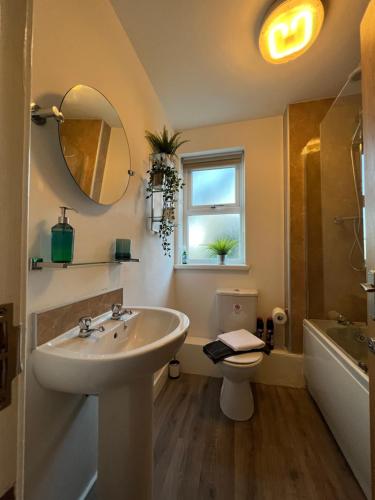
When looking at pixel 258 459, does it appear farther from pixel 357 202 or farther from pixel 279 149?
pixel 279 149

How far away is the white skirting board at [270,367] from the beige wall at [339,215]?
52 centimetres

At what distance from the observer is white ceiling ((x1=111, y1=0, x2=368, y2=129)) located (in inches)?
46.0

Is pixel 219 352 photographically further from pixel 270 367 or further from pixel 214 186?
pixel 214 186

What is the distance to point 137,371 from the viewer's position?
70 cm

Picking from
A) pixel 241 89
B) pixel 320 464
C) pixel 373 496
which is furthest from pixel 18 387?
pixel 241 89

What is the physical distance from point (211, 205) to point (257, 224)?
0.55m

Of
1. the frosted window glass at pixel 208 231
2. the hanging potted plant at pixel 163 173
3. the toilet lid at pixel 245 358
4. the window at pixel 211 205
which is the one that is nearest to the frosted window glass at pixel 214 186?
the window at pixel 211 205

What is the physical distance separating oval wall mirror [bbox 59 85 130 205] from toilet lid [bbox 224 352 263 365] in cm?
127

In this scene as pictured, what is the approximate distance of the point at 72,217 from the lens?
931 mm

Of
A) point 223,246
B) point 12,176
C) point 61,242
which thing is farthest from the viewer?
point 223,246

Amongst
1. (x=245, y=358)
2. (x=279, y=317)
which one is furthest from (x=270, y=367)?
(x=245, y=358)

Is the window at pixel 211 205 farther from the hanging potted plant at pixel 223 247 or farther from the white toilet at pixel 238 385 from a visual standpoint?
the white toilet at pixel 238 385

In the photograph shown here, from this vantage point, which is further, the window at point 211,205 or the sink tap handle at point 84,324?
the window at point 211,205

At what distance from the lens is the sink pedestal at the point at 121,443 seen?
831 mm
